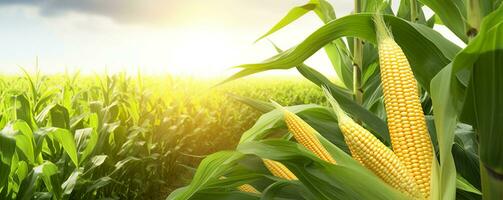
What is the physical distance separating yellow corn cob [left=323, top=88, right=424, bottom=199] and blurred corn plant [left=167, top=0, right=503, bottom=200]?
0.07ft

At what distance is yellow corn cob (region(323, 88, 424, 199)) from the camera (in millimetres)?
1413

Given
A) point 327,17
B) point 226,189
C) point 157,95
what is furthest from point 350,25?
point 157,95

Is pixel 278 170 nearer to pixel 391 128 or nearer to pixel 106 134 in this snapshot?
pixel 391 128

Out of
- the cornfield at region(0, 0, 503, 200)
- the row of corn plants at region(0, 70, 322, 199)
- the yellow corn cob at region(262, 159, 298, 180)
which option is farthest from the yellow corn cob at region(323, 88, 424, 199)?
the row of corn plants at region(0, 70, 322, 199)

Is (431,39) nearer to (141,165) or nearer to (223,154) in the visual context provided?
(223,154)

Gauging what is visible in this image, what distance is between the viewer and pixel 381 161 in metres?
1.42

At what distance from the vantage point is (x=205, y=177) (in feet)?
5.10

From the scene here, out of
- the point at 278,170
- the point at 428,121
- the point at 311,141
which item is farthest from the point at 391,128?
the point at 428,121

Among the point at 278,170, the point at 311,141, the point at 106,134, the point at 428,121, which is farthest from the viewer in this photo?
the point at 106,134

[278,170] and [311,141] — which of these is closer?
[311,141]

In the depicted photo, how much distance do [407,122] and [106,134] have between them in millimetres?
3040

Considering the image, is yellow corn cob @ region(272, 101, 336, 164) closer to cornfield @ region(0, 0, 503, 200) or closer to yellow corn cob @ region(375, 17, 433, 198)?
cornfield @ region(0, 0, 503, 200)

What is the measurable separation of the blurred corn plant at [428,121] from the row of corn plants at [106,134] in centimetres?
33

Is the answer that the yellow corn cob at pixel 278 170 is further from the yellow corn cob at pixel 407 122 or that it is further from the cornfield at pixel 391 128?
the yellow corn cob at pixel 407 122
